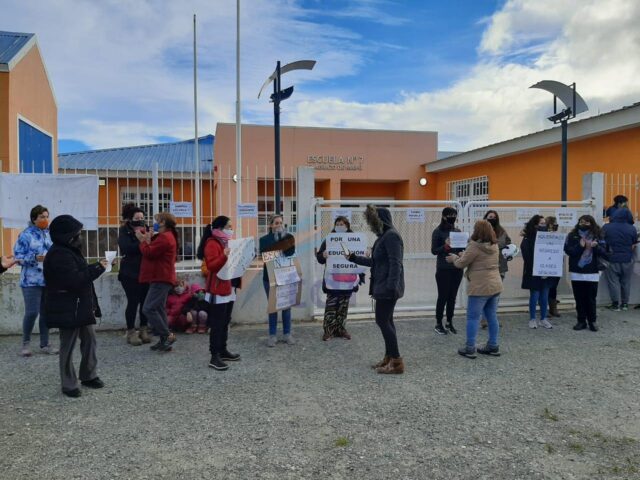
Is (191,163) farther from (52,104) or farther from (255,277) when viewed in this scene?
(255,277)

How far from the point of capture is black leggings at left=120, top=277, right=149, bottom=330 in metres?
6.30

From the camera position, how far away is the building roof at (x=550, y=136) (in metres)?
9.54

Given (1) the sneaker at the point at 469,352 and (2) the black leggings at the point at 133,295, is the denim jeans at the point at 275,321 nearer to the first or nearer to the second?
(2) the black leggings at the point at 133,295

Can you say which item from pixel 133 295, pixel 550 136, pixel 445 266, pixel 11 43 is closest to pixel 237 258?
pixel 133 295

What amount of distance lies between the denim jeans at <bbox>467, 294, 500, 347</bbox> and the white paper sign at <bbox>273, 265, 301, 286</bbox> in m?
2.28

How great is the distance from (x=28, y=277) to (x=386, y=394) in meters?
4.50

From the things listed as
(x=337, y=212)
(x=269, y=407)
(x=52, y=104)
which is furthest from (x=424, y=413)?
(x=52, y=104)

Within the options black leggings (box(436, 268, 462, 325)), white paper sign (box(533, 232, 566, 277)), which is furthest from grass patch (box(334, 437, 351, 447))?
white paper sign (box(533, 232, 566, 277))

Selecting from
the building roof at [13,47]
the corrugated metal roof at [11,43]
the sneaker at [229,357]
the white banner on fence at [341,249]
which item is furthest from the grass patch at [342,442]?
the corrugated metal roof at [11,43]

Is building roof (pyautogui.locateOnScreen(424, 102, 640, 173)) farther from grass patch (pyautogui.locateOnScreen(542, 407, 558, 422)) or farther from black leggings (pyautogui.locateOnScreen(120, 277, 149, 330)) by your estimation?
black leggings (pyautogui.locateOnScreen(120, 277, 149, 330))

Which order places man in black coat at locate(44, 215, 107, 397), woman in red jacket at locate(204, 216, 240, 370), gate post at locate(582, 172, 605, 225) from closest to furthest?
man in black coat at locate(44, 215, 107, 397) < woman in red jacket at locate(204, 216, 240, 370) < gate post at locate(582, 172, 605, 225)

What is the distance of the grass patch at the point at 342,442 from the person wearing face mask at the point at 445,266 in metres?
3.62

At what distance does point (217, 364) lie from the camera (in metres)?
5.35

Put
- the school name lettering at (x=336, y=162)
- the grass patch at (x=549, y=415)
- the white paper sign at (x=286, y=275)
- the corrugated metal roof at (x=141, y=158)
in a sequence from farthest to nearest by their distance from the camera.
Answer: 1. the corrugated metal roof at (x=141, y=158)
2. the school name lettering at (x=336, y=162)
3. the white paper sign at (x=286, y=275)
4. the grass patch at (x=549, y=415)
